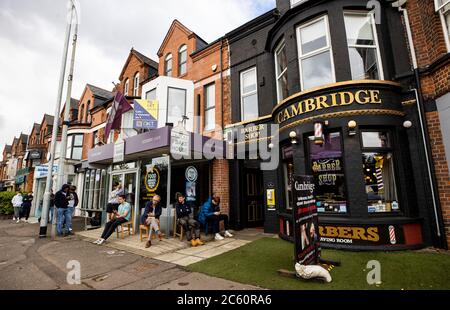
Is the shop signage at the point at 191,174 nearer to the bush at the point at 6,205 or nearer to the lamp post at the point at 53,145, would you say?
the lamp post at the point at 53,145

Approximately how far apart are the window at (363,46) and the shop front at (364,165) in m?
0.66

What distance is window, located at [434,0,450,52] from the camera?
6219 millimetres

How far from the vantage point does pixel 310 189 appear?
466 centimetres

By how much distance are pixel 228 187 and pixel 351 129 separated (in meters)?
5.22

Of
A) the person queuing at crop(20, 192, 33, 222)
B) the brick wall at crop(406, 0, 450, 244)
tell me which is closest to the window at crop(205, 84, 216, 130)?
the brick wall at crop(406, 0, 450, 244)

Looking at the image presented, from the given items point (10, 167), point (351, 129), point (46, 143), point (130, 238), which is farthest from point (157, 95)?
point (10, 167)

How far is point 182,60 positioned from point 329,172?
33.7ft

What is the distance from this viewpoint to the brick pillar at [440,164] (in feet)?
18.7

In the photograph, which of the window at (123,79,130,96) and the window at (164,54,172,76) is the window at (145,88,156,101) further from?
the window at (123,79,130,96)

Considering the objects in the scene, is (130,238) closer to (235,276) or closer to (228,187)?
(228,187)

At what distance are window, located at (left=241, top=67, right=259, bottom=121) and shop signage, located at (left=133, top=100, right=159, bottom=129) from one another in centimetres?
381

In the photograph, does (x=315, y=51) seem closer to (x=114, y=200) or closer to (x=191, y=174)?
(x=191, y=174)

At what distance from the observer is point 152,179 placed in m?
9.54
